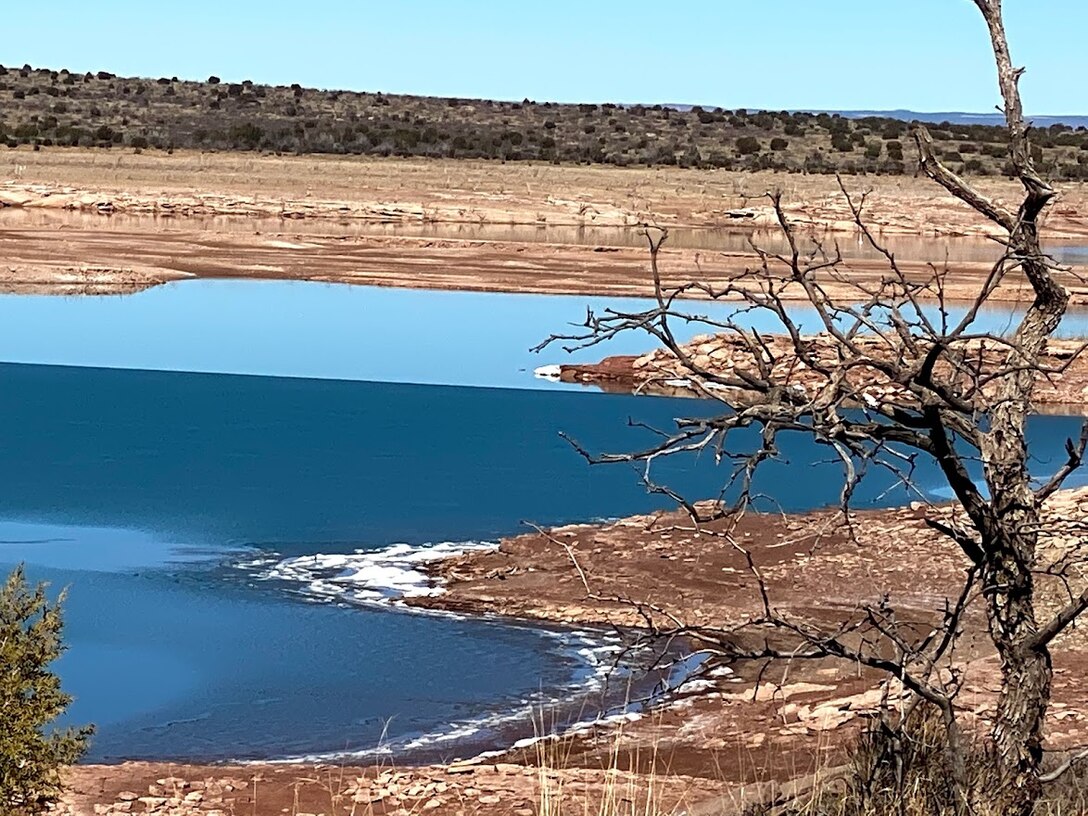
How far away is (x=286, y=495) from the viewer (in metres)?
14.6

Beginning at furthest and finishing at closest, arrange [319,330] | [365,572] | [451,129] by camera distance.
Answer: [451,129], [319,330], [365,572]

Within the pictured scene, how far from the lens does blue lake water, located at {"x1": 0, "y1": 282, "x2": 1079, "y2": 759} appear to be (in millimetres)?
9883

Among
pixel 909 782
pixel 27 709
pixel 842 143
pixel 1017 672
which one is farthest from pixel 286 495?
pixel 842 143

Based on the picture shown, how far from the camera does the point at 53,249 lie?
1286 inches

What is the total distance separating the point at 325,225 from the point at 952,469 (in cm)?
3784

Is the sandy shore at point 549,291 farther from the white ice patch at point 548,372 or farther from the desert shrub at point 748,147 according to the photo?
the desert shrub at point 748,147

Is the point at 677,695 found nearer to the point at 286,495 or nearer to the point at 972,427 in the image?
the point at 972,427

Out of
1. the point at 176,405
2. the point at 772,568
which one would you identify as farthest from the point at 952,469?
the point at 176,405

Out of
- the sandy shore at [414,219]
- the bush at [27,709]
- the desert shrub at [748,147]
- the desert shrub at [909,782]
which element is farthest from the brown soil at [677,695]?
the desert shrub at [748,147]

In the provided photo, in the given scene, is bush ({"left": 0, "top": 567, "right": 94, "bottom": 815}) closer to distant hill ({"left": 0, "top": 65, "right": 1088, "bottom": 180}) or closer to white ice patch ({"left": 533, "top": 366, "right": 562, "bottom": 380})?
white ice patch ({"left": 533, "top": 366, "right": 562, "bottom": 380})

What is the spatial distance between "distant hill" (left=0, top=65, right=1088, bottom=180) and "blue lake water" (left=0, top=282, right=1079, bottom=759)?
104 ft

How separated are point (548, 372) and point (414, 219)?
21527 millimetres

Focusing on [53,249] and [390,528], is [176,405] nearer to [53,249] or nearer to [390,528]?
[390,528]

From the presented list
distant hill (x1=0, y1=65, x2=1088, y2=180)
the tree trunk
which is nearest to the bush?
the tree trunk
